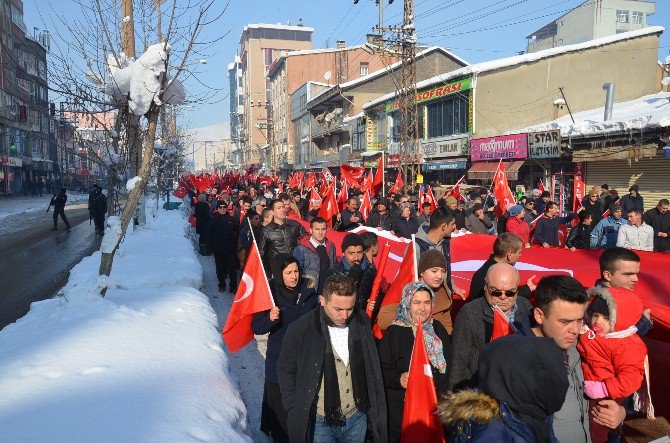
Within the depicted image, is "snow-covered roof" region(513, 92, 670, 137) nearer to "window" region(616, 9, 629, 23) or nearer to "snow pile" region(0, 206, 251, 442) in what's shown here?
"snow pile" region(0, 206, 251, 442)

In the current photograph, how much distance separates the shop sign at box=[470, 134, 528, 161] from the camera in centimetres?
2020

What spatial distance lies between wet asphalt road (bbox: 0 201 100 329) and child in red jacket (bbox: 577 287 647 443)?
26.5 feet

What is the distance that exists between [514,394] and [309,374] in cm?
147

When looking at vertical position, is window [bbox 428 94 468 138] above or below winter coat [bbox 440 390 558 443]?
above

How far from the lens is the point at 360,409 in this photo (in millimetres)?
3373

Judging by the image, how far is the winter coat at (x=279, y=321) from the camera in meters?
4.27

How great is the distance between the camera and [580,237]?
11.3 metres

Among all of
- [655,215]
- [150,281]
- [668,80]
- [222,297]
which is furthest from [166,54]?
[668,80]

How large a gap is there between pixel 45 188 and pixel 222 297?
2528 inches

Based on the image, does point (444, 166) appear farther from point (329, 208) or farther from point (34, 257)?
point (34, 257)

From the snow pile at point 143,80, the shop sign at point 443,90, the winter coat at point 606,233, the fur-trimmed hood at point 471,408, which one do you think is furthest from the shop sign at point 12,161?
the fur-trimmed hood at point 471,408

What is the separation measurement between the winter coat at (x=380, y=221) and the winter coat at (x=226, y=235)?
2.84m

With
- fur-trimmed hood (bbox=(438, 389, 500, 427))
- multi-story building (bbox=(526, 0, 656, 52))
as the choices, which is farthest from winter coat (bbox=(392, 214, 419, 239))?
multi-story building (bbox=(526, 0, 656, 52))

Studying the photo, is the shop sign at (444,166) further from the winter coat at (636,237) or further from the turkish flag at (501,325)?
the turkish flag at (501,325)
